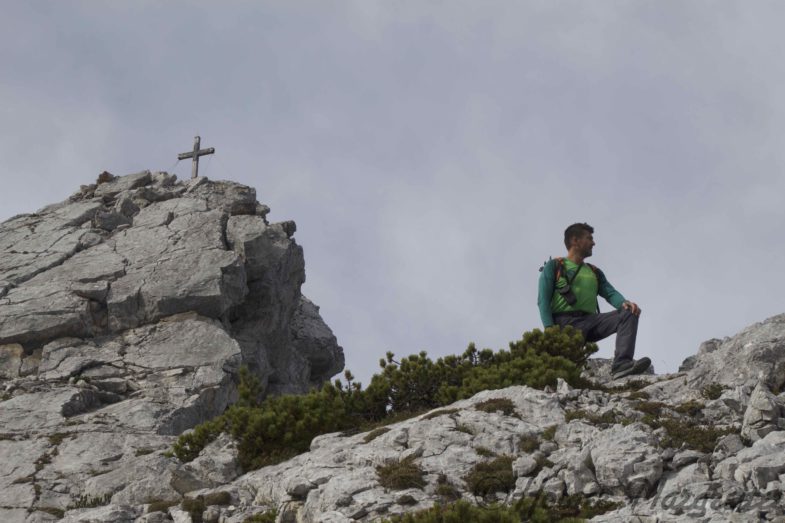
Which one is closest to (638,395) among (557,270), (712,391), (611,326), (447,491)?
(712,391)

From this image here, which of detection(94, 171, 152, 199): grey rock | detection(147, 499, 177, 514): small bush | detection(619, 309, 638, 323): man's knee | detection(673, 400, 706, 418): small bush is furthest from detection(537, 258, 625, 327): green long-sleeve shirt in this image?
detection(94, 171, 152, 199): grey rock

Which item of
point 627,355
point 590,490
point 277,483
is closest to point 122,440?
point 277,483

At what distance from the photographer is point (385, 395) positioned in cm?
1734

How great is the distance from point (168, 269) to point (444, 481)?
20930 millimetres

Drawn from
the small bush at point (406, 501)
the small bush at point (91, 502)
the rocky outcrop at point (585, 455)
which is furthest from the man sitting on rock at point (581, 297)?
the small bush at point (91, 502)

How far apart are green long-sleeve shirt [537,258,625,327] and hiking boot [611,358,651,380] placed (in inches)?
44.8

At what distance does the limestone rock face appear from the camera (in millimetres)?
17812

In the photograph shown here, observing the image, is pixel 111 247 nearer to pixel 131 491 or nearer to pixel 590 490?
pixel 131 491

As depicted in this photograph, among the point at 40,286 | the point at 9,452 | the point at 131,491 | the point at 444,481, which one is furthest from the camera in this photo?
the point at 40,286

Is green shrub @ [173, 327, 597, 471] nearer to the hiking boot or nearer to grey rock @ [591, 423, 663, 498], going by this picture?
the hiking boot

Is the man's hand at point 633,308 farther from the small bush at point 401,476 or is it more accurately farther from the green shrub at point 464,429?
the small bush at point 401,476

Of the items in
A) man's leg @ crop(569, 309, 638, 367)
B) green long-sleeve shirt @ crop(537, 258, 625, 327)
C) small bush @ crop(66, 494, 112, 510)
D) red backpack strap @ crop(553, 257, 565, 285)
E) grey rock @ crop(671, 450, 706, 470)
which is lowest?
grey rock @ crop(671, 450, 706, 470)

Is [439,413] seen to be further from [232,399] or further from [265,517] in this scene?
[232,399]

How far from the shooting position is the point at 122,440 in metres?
20.8
